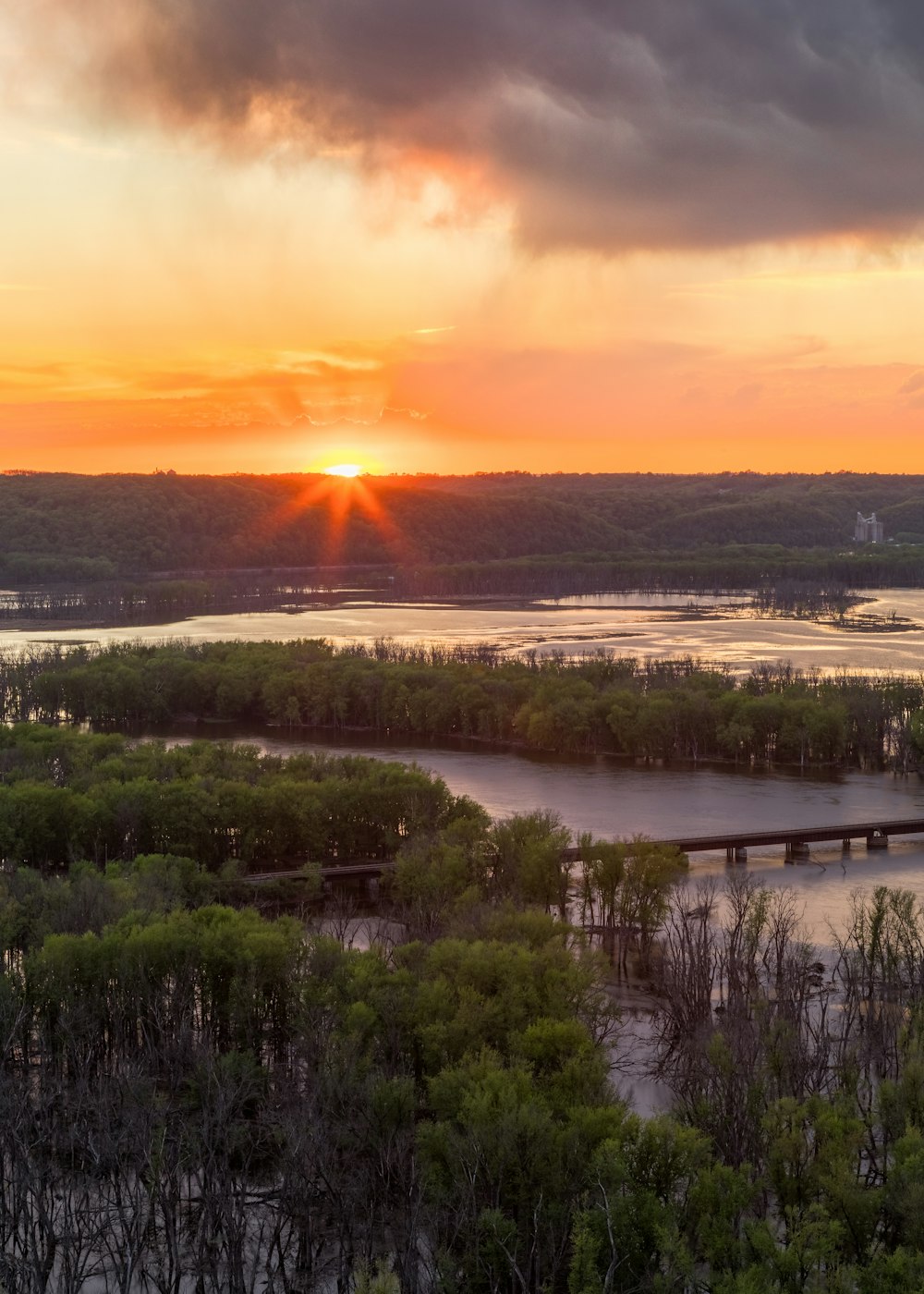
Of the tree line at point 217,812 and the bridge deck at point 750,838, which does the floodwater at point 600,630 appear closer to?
the bridge deck at point 750,838

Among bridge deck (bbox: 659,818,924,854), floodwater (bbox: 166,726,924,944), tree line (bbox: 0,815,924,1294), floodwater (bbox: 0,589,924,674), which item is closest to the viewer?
tree line (bbox: 0,815,924,1294)

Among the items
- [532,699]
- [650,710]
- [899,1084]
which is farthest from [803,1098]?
[532,699]

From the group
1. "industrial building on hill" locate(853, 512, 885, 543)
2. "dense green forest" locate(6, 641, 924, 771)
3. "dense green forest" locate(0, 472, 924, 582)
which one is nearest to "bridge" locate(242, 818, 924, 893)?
"dense green forest" locate(6, 641, 924, 771)

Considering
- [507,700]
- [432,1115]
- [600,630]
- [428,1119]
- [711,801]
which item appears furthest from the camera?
[600,630]

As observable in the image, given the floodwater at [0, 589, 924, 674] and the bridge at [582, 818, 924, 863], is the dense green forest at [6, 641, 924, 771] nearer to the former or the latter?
the floodwater at [0, 589, 924, 674]

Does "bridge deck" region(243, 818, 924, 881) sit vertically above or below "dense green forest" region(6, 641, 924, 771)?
below

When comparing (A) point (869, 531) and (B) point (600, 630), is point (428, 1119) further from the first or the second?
(A) point (869, 531)

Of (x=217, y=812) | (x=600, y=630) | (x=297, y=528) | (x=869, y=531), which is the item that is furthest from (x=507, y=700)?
(x=869, y=531)
